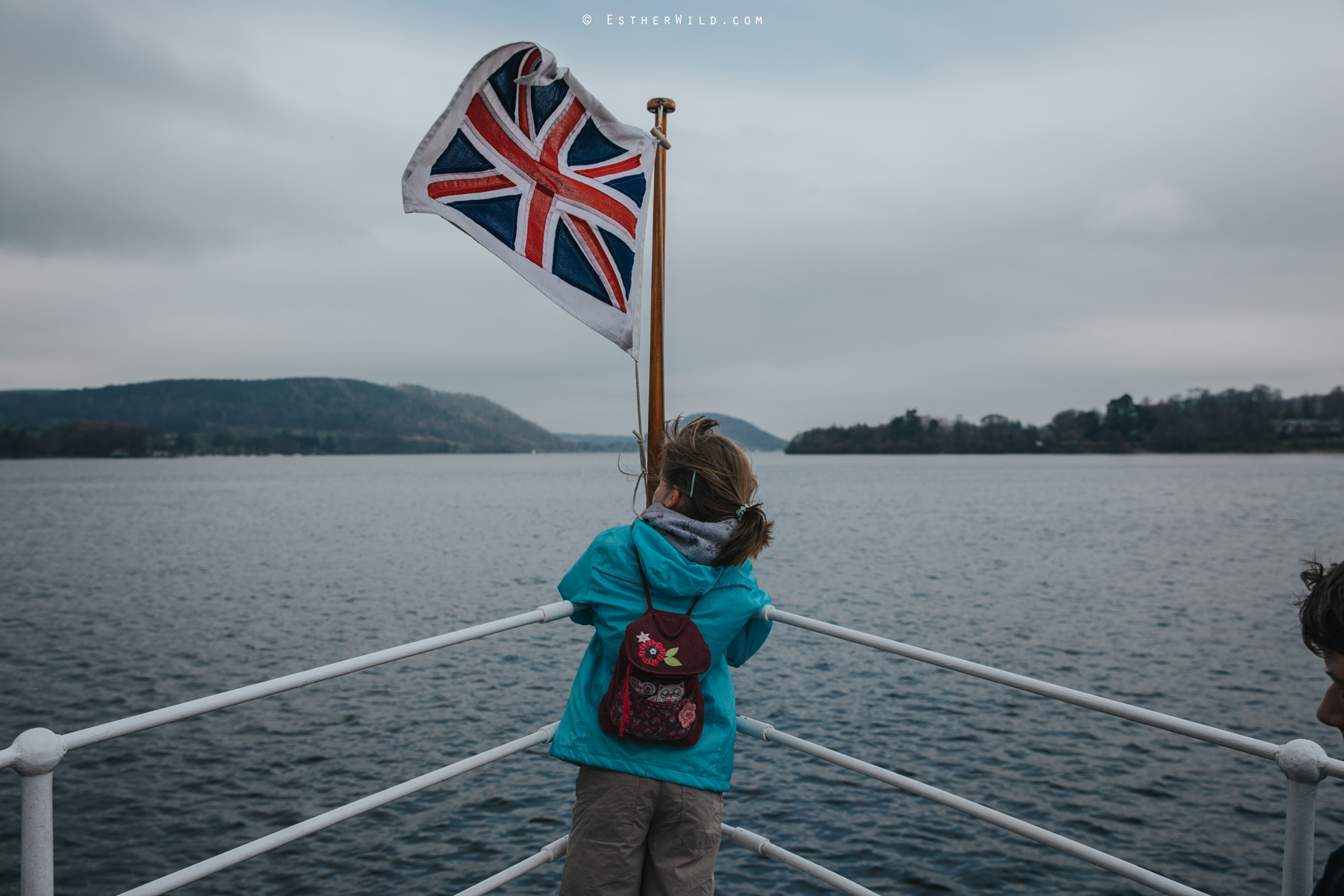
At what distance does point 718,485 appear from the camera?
2.45 metres

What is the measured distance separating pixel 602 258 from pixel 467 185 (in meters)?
0.70

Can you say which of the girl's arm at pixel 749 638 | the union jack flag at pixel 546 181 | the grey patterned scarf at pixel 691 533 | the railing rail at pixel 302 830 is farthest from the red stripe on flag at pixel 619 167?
the railing rail at pixel 302 830

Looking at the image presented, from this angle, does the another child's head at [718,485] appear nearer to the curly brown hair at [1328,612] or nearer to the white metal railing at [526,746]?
the white metal railing at [526,746]

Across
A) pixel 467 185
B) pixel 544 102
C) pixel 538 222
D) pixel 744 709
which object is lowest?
pixel 744 709

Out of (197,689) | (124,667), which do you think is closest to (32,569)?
(124,667)

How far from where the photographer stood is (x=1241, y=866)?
8.63 meters

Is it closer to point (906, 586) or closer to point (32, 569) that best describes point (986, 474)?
point (906, 586)

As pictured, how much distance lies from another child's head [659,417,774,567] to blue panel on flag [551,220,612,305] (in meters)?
1.56

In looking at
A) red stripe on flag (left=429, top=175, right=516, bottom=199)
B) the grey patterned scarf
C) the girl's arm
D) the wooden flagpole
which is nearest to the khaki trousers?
the girl's arm

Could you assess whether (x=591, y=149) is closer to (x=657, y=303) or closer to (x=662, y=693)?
(x=657, y=303)

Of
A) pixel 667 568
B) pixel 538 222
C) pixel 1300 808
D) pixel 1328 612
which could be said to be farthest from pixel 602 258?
pixel 1300 808

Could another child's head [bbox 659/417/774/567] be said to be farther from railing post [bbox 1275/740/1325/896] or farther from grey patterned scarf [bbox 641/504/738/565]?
railing post [bbox 1275/740/1325/896]

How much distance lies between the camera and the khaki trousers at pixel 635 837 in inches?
94.7

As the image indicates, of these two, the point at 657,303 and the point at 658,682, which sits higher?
the point at 657,303
